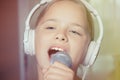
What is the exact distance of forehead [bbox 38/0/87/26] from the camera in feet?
3.08

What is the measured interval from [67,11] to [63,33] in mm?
82

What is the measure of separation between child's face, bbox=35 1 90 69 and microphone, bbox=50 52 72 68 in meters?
0.05

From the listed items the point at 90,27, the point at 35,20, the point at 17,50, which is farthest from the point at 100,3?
the point at 17,50

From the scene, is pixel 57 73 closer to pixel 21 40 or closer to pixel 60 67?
pixel 60 67

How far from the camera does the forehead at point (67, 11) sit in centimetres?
94

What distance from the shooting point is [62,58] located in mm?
829

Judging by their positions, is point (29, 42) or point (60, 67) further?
point (29, 42)

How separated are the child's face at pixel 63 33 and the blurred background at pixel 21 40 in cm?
7

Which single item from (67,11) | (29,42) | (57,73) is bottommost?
(57,73)

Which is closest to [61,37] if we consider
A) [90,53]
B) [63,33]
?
[63,33]

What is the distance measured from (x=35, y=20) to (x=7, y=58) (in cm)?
19

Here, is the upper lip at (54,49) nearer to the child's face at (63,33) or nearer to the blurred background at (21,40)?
the child's face at (63,33)

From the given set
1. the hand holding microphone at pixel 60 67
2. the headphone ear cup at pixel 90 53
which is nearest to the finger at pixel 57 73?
the hand holding microphone at pixel 60 67

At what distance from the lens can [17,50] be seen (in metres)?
1.01
